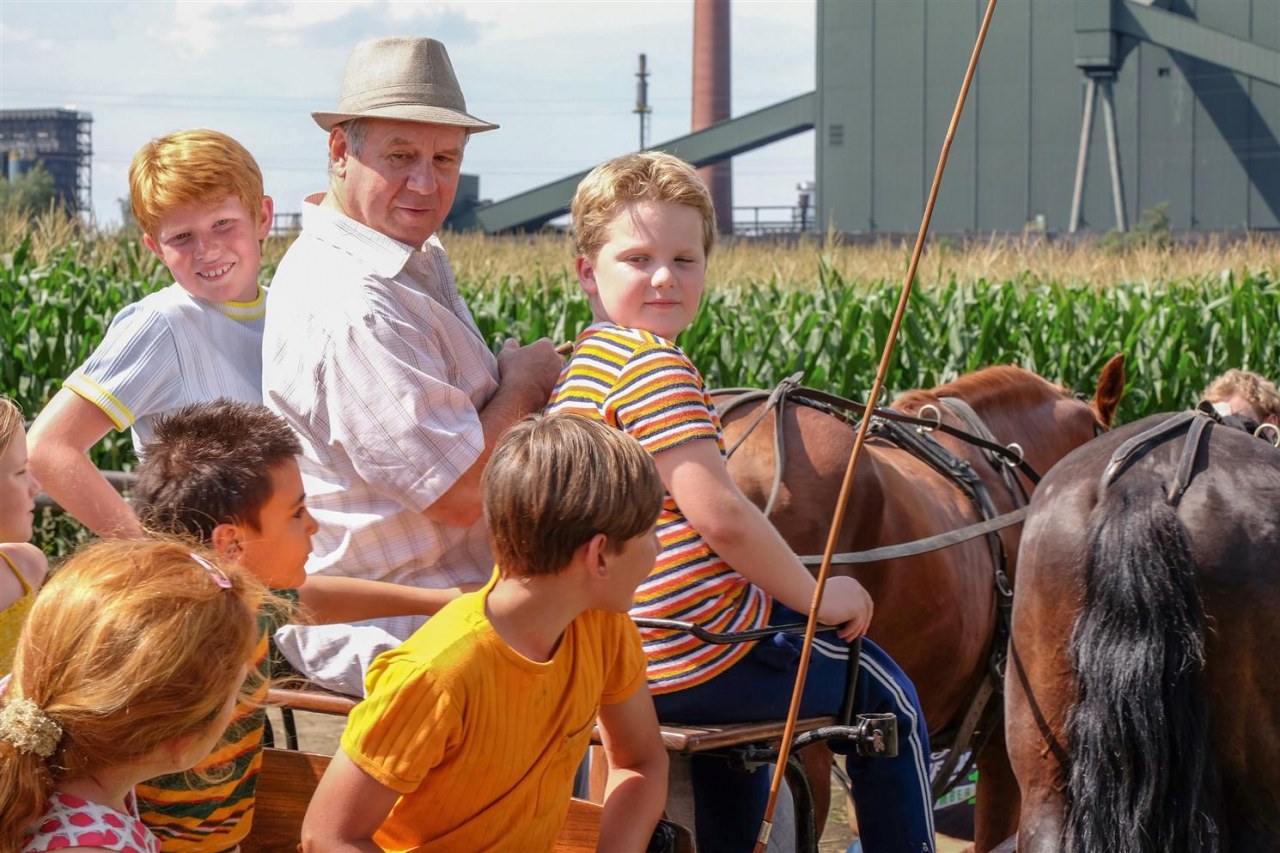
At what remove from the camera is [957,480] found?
4035 millimetres

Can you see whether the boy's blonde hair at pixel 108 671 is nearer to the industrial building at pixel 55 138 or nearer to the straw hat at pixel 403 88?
the straw hat at pixel 403 88

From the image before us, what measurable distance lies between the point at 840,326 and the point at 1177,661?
4948 millimetres

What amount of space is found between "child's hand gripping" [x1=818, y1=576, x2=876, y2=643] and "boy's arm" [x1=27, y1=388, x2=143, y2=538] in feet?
4.38

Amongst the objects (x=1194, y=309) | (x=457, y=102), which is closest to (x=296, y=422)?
(x=457, y=102)

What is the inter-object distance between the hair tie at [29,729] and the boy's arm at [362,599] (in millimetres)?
858

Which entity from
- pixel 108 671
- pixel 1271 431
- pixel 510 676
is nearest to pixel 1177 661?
pixel 1271 431

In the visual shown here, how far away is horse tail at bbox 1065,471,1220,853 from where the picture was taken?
2926 mm

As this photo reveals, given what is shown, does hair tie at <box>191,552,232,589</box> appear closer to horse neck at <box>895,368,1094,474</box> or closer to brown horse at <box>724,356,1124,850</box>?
brown horse at <box>724,356,1124,850</box>

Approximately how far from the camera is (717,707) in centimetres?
266

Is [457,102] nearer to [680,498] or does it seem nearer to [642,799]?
[680,498]

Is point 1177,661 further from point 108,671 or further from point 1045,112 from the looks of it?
point 1045,112

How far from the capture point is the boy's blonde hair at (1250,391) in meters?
4.35

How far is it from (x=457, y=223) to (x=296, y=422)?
4193 cm

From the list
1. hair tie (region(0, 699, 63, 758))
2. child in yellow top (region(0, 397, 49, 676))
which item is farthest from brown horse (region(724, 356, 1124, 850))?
hair tie (region(0, 699, 63, 758))
